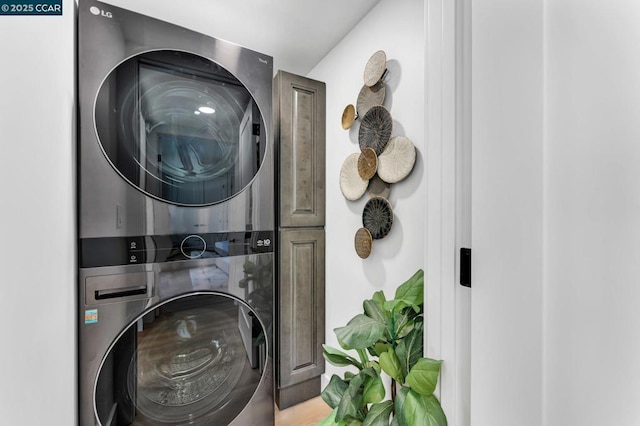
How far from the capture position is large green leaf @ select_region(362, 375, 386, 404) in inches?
35.3

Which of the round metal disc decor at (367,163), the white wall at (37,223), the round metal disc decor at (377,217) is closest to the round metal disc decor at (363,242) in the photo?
the round metal disc decor at (377,217)

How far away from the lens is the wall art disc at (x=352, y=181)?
143 centimetres

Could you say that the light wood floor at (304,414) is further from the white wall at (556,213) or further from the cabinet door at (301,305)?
the white wall at (556,213)

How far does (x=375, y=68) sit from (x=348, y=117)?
0.29 meters

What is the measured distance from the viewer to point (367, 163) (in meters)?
1.36

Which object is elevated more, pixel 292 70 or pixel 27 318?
pixel 292 70

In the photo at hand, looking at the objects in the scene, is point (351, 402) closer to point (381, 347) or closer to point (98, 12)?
point (381, 347)

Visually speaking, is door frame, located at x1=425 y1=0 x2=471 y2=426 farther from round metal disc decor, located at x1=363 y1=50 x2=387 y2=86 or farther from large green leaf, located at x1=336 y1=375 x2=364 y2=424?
round metal disc decor, located at x1=363 y1=50 x2=387 y2=86

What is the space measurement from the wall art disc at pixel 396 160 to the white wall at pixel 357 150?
0.12 ft

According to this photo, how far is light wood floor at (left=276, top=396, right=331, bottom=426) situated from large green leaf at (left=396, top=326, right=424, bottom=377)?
93 centimetres

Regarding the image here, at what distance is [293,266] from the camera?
163cm

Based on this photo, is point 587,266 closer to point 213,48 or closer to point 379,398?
point 379,398

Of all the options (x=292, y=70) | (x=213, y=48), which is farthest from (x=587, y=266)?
(x=292, y=70)

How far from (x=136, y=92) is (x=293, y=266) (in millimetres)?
1142
